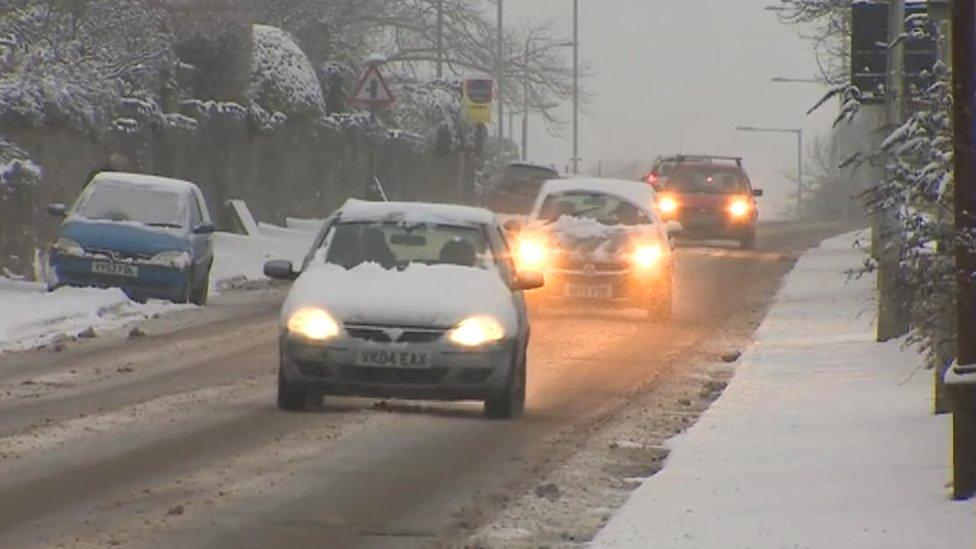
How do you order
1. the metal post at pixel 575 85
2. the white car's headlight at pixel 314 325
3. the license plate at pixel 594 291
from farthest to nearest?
the metal post at pixel 575 85 < the license plate at pixel 594 291 < the white car's headlight at pixel 314 325

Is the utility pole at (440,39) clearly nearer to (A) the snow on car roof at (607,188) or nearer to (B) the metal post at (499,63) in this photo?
(B) the metal post at (499,63)

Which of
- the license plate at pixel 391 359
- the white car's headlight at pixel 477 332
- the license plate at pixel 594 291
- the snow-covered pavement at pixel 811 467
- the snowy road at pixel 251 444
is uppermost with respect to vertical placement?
the white car's headlight at pixel 477 332

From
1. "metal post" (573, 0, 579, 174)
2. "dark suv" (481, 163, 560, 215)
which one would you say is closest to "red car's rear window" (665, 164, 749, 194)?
"dark suv" (481, 163, 560, 215)

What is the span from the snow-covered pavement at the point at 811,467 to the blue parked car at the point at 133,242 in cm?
818

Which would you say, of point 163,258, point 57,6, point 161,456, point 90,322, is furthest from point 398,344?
point 57,6

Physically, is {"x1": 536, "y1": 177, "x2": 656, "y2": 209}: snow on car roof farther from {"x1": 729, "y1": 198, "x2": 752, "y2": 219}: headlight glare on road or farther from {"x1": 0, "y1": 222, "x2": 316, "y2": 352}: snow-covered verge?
{"x1": 729, "y1": 198, "x2": 752, "y2": 219}: headlight glare on road

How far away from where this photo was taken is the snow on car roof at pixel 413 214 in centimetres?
1903

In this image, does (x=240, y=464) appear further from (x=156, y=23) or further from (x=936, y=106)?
(x=156, y=23)

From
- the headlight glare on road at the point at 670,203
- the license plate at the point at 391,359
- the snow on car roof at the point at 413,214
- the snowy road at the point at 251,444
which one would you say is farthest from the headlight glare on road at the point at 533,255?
Result: the headlight glare on road at the point at 670,203

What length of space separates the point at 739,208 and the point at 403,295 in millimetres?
28094

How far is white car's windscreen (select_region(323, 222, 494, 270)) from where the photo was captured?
1850cm

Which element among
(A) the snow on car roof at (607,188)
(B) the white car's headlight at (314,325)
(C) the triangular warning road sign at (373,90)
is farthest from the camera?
(C) the triangular warning road sign at (373,90)

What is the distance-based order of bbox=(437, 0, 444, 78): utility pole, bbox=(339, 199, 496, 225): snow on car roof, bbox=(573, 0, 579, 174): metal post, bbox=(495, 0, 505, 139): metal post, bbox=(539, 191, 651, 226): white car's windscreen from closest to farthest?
bbox=(339, 199, 496, 225): snow on car roof
bbox=(539, 191, 651, 226): white car's windscreen
bbox=(437, 0, 444, 78): utility pole
bbox=(495, 0, 505, 139): metal post
bbox=(573, 0, 579, 174): metal post

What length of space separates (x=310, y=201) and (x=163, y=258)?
23.1 meters
